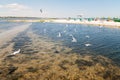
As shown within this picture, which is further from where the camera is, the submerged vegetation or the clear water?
the clear water

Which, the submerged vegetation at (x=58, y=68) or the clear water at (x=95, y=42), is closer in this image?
the submerged vegetation at (x=58, y=68)

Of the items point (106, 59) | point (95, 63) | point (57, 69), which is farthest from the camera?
point (106, 59)

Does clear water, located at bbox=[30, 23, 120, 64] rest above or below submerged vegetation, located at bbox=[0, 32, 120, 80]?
below

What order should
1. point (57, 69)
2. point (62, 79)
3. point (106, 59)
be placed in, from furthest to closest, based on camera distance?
point (106, 59) → point (57, 69) → point (62, 79)

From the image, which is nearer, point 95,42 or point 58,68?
point 58,68

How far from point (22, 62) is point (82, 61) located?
31.5ft

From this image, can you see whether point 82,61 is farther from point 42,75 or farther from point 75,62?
point 42,75

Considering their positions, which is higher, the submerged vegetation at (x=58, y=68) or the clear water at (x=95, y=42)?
the submerged vegetation at (x=58, y=68)

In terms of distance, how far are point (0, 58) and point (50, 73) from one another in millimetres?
11799

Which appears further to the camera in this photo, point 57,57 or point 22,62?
point 57,57

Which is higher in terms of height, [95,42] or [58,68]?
[58,68]

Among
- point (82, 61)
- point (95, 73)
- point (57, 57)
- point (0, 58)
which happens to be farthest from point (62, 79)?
point (0, 58)

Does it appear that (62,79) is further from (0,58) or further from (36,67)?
(0,58)

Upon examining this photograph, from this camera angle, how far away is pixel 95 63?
26.2 meters
